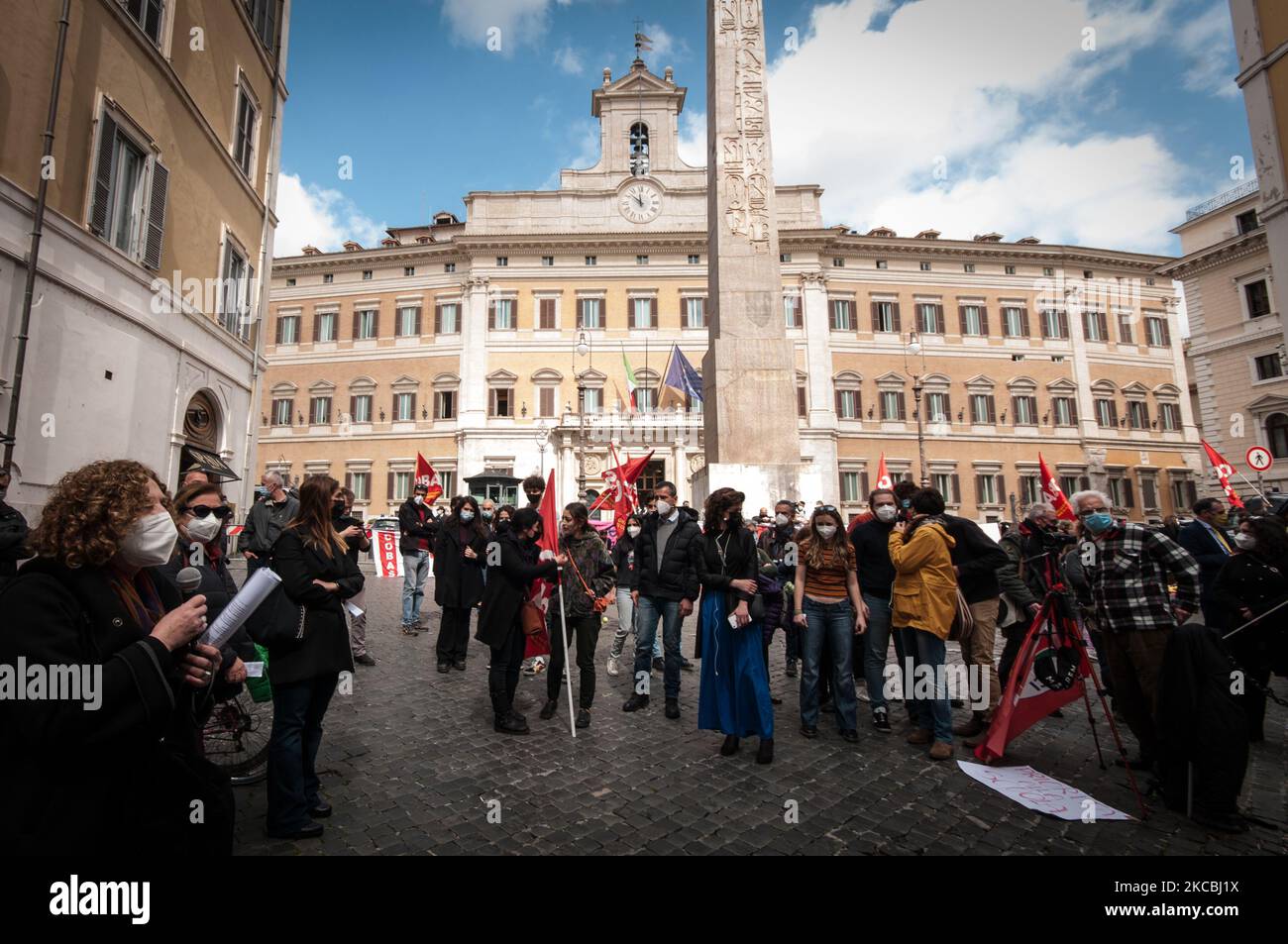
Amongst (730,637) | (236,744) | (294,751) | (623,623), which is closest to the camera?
(294,751)

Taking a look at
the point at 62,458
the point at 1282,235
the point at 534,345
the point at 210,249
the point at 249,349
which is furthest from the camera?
the point at 534,345

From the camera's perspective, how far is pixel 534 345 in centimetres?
2916

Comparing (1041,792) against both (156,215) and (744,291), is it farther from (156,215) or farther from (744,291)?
(156,215)

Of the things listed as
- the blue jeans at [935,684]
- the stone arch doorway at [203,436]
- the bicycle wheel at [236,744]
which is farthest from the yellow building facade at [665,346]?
the bicycle wheel at [236,744]

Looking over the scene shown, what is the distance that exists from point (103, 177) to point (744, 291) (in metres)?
10.1

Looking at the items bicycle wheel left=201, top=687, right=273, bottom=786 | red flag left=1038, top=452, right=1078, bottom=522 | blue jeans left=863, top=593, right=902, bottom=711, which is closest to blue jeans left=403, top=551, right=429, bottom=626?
bicycle wheel left=201, top=687, right=273, bottom=786

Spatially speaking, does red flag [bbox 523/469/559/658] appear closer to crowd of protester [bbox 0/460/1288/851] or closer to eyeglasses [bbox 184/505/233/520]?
crowd of protester [bbox 0/460/1288/851]

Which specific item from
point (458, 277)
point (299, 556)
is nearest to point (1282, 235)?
point (299, 556)

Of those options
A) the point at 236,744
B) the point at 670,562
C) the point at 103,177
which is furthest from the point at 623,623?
the point at 103,177

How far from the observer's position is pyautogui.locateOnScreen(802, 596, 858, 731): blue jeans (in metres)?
4.07

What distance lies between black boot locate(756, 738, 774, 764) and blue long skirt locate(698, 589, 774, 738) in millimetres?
30

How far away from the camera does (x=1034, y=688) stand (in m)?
3.62
